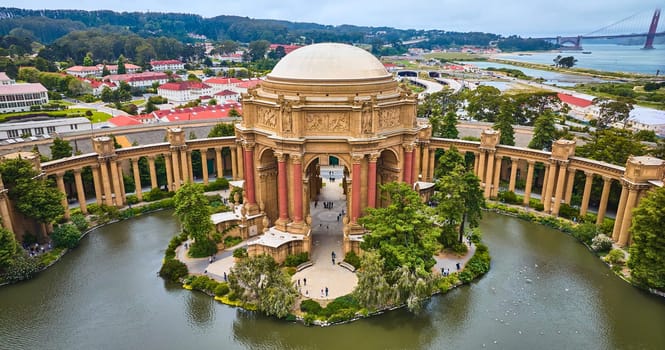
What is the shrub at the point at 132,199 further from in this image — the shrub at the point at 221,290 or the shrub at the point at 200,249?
the shrub at the point at 221,290

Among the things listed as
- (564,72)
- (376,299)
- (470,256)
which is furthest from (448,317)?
(564,72)

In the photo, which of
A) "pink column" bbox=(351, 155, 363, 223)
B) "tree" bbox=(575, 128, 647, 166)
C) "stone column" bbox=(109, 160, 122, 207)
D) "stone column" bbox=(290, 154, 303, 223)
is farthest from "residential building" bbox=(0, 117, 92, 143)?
"tree" bbox=(575, 128, 647, 166)

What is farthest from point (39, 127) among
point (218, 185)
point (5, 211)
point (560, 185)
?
point (560, 185)

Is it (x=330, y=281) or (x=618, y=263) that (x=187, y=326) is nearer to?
(x=330, y=281)

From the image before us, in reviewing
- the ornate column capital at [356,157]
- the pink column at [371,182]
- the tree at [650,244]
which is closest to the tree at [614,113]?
the tree at [650,244]

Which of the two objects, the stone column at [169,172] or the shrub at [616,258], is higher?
the stone column at [169,172]

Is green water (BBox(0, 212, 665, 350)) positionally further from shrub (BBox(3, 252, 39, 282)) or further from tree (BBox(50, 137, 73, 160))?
tree (BBox(50, 137, 73, 160))
